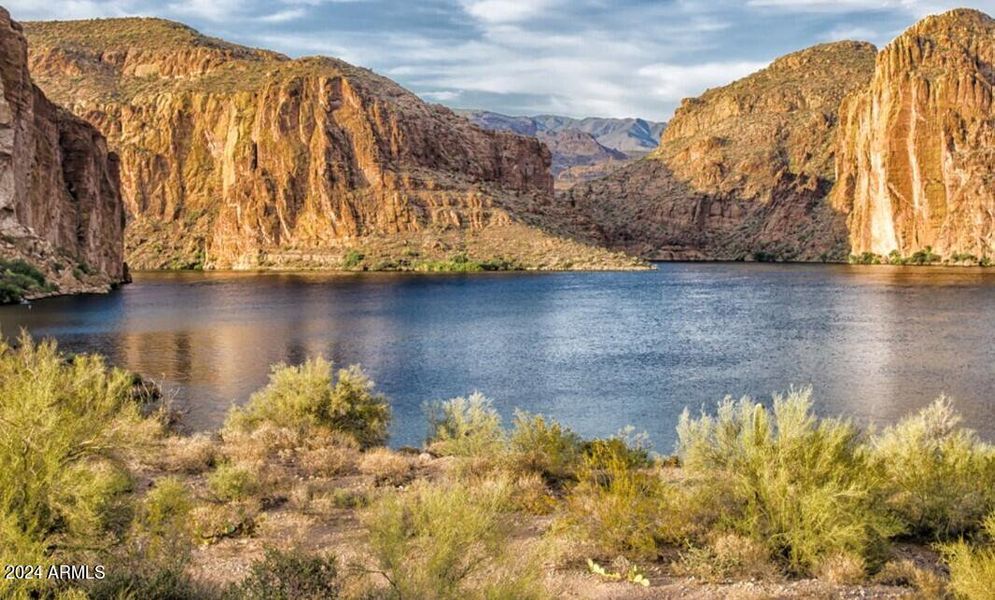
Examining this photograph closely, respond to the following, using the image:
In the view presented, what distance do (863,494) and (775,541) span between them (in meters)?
1.08

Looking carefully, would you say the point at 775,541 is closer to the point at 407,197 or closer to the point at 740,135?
the point at 407,197

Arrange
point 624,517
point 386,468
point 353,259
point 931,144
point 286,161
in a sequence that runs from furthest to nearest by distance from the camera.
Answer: point 286,161, point 931,144, point 353,259, point 386,468, point 624,517

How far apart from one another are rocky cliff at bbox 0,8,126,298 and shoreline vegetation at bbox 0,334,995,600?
180 ft

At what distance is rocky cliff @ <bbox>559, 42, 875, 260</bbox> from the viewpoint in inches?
6176

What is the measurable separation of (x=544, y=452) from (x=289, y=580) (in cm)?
707

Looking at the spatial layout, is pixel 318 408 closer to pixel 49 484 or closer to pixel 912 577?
pixel 49 484

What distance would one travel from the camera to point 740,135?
185875mm

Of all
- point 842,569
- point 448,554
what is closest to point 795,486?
point 842,569

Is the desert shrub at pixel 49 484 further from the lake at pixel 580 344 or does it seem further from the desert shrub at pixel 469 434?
the lake at pixel 580 344

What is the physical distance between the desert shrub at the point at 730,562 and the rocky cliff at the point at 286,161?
98227 millimetres

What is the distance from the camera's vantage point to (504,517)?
9.61 meters

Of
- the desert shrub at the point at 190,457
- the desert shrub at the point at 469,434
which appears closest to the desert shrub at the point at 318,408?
the desert shrub at the point at 469,434

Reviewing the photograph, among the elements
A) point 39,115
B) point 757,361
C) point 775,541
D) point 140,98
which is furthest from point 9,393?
point 140,98

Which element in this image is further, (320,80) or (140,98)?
(140,98)
